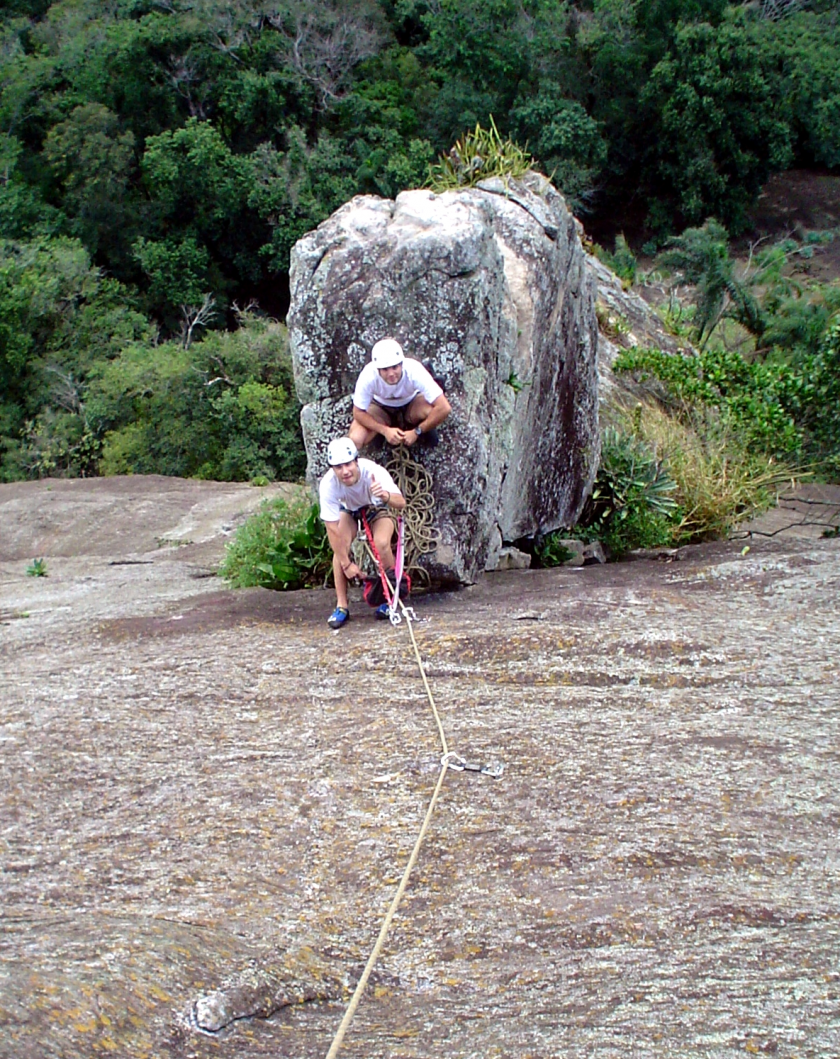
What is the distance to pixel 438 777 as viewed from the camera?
16.1 ft

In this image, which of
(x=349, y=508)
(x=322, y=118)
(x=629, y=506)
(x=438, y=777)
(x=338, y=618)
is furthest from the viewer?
(x=322, y=118)

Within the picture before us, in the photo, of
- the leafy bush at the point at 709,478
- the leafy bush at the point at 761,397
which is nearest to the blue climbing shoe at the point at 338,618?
the leafy bush at the point at 709,478

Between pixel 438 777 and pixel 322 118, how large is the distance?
40.8 metres

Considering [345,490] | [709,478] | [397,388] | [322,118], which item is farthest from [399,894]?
[322,118]

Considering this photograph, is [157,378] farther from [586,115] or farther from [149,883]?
[149,883]

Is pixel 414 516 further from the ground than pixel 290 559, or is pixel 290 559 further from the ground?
pixel 414 516

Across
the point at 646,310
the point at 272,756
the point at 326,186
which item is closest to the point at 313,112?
the point at 326,186

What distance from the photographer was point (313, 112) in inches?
1631

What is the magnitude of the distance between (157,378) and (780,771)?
2562 centimetres

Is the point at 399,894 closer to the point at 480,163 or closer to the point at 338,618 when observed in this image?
the point at 338,618

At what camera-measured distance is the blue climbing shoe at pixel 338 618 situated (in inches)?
282

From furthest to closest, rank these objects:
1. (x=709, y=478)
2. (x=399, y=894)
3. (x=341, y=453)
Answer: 1. (x=709, y=478)
2. (x=341, y=453)
3. (x=399, y=894)

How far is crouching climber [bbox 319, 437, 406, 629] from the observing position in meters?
7.28

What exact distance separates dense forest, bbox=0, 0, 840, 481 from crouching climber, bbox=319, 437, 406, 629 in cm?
2845
